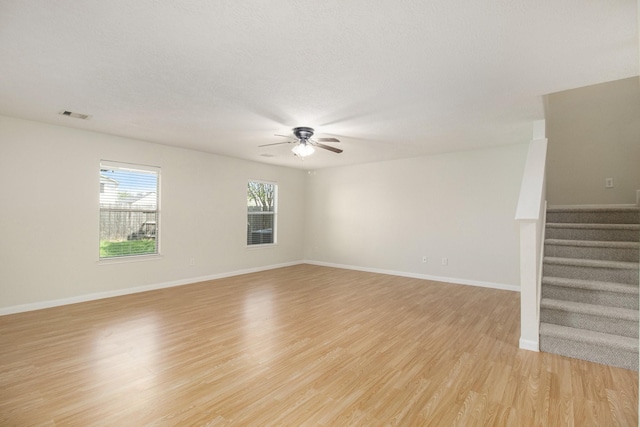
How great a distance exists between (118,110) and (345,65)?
9.06 ft

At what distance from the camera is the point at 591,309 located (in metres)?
2.89

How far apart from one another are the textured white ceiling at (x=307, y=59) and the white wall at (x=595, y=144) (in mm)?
1602

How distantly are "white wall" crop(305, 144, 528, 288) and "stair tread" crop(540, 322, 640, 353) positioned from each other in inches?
95.5

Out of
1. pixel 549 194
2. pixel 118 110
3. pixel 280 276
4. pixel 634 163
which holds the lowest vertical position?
pixel 280 276

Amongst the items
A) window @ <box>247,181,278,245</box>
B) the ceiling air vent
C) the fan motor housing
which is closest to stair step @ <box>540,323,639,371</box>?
the fan motor housing

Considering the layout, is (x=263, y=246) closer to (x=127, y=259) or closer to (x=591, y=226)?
(x=127, y=259)

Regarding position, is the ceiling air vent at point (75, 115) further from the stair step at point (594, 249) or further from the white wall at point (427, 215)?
the stair step at point (594, 249)

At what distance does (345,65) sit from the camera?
249cm

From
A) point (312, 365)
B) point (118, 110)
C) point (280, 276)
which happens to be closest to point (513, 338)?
point (312, 365)

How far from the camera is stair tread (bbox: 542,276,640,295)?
287 cm

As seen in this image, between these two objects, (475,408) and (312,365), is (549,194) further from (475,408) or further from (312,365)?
(312,365)

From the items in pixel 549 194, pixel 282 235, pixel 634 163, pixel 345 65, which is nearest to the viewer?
pixel 345 65

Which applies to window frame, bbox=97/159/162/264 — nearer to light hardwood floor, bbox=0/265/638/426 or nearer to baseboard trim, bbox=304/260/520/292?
light hardwood floor, bbox=0/265/638/426

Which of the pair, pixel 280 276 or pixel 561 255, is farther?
pixel 280 276
